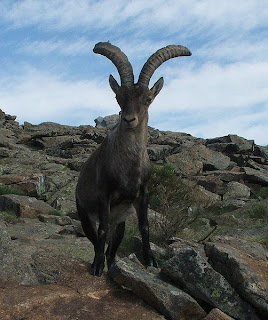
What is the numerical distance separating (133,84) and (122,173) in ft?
5.21

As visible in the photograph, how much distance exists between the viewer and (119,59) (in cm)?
843

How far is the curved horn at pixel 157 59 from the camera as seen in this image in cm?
827

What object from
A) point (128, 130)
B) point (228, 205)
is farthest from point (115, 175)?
point (228, 205)

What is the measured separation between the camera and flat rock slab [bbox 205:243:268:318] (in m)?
6.43

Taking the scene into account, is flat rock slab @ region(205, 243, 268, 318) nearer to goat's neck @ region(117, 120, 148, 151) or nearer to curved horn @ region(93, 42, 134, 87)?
goat's neck @ region(117, 120, 148, 151)

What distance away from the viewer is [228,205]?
69.4 ft

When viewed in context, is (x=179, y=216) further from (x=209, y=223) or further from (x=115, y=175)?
(x=115, y=175)

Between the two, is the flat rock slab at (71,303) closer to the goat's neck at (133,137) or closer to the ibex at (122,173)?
the ibex at (122,173)

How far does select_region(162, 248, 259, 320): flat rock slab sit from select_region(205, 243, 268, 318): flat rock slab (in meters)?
0.16

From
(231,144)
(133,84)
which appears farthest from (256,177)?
(133,84)

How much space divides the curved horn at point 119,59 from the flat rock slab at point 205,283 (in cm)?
308

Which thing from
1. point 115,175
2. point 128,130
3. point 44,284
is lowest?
point 44,284

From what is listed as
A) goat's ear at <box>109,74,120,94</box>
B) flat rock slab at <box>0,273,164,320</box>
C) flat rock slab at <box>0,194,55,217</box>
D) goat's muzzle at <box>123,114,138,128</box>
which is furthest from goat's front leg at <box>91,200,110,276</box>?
flat rock slab at <box>0,194,55,217</box>

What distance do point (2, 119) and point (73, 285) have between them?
154 ft
